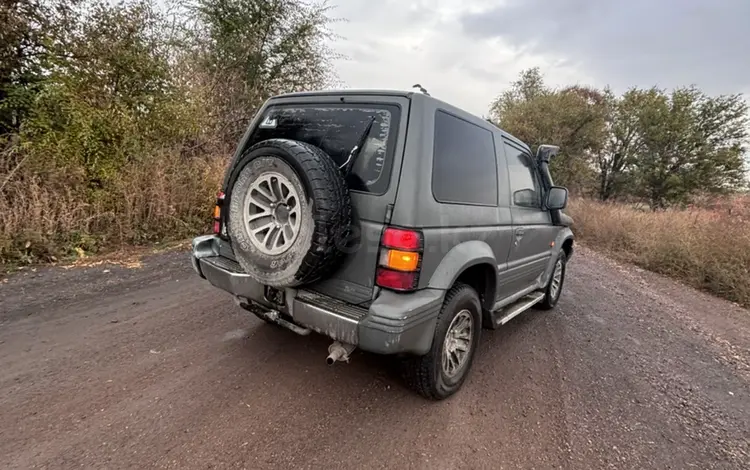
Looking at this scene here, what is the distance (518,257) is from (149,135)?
19.1ft

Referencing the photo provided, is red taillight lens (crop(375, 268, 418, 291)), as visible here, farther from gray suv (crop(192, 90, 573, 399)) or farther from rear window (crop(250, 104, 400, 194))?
rear window (crop(250, 104, 400, 194))

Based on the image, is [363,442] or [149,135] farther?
[149,135]

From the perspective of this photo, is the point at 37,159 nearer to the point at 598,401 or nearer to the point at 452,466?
the point at 452,466

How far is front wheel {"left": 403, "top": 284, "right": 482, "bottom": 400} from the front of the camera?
2.15m

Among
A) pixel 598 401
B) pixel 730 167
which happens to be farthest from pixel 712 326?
pixel 730 167

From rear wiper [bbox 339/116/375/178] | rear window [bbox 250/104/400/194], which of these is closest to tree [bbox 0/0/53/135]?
rear window [bbox 250/104/400/194]

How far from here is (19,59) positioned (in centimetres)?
495

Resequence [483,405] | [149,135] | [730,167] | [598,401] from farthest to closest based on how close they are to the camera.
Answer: [730,167] → [149,135] → [598,401] → [483,405]

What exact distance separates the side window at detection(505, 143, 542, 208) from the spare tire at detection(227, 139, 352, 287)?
166 centimetres

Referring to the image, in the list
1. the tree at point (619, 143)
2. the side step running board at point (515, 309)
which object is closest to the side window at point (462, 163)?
the side step running board at point (515, 309)

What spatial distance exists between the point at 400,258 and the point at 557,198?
2252 mm

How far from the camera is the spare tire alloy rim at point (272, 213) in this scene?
193cm

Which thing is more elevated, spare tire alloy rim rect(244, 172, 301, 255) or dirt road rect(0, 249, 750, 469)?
spare tire alloy rim rect(244, 172, 301, 255)

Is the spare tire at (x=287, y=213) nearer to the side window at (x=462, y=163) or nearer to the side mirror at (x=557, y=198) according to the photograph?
the side window at (x=462, y=163)
